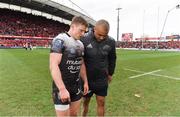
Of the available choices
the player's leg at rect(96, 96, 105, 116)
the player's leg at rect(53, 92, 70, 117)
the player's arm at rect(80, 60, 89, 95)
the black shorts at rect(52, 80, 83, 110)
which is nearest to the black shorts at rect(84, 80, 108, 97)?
the player's leg at rect(96, 96, 105, 116)

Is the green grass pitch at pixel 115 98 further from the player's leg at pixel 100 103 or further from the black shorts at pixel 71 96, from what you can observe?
the black shorts at pixel 71 96

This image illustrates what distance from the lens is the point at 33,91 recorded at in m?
9.56

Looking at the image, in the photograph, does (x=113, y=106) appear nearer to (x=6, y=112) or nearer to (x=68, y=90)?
(x=6, y=112)

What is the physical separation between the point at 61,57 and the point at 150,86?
25.3 ft

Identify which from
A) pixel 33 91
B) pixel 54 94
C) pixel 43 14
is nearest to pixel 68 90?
pixel 54 94

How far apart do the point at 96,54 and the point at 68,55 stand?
127cm

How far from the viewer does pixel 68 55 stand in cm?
410

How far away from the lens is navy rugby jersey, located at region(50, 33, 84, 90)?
13.1 ft

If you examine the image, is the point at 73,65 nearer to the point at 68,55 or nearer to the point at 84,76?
the point at 68,55

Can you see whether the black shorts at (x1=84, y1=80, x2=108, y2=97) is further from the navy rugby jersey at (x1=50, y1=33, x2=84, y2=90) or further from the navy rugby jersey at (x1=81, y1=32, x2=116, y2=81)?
the navy rugby jersey at (x1=50, y1=33, x2=84, y2=90)

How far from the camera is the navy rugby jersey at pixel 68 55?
4000 mm

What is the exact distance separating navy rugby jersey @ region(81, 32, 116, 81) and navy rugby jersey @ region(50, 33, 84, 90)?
3.02 ft

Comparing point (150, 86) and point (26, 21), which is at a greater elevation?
point (26, 21)

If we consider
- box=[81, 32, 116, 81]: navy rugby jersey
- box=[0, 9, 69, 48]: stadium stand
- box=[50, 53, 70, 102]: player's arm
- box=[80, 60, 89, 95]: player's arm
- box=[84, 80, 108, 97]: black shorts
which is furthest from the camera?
box=[0, 9, 69, 48]: stadium stand
